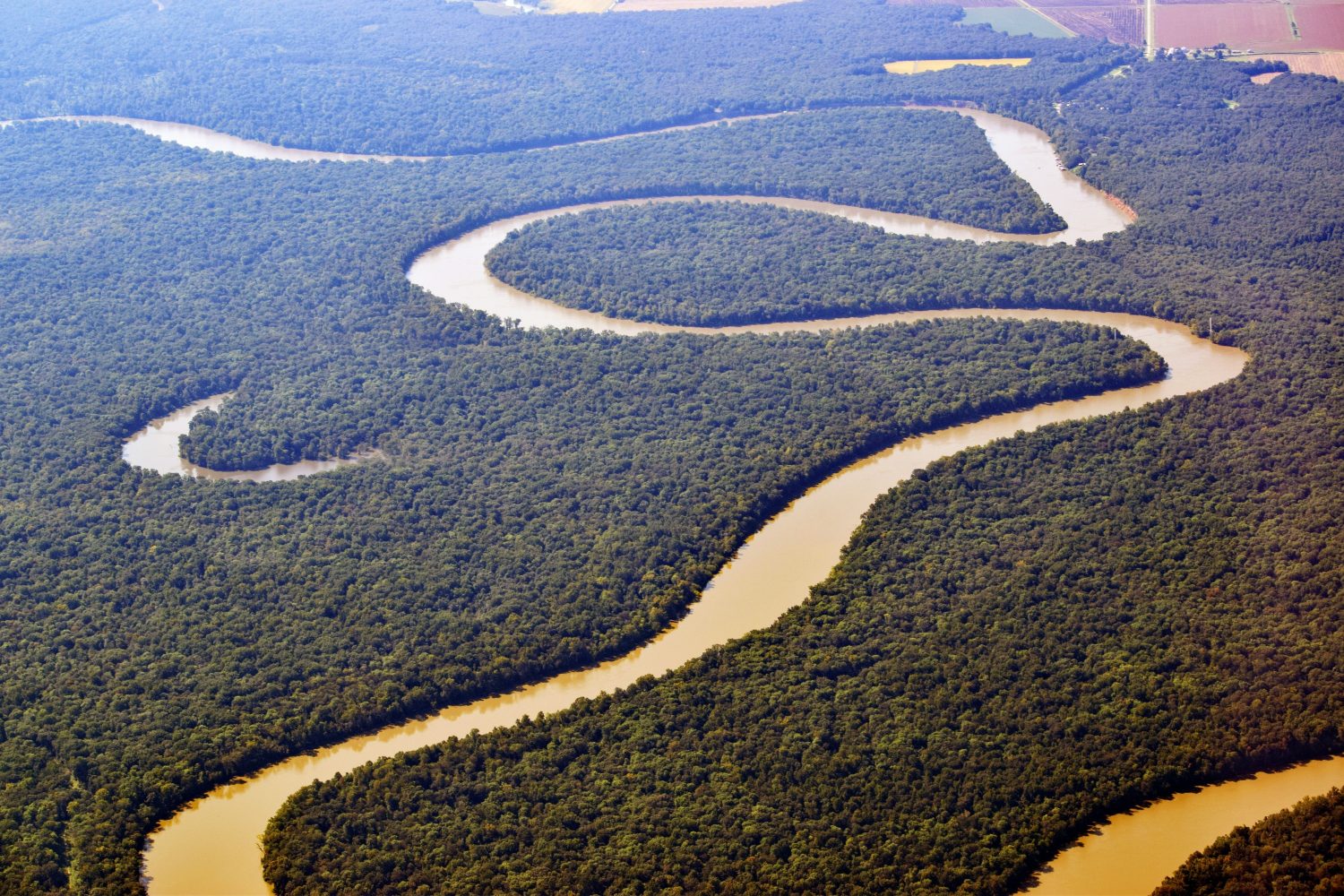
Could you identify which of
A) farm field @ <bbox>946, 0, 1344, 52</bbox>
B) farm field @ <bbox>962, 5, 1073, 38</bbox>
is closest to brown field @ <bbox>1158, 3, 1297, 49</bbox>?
farm field @ <bbox>946, 0, 1344, 52</bbox>

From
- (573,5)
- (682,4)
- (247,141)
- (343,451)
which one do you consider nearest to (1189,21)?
(682,4)

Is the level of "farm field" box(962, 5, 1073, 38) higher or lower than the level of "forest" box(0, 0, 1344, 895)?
higher

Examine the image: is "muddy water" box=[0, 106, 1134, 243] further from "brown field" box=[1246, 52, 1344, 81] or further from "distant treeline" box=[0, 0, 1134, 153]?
"brown field" box=[1246, 52, 1344, 81]

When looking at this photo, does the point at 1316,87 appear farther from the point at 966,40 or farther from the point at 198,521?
the point at 198,521

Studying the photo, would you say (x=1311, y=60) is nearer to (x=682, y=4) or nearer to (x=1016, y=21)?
(x=1016, y=21)

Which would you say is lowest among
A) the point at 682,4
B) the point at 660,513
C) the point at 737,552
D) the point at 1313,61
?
the point at 737,552

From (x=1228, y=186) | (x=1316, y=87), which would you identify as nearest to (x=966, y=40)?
(x=1316, y=87)
